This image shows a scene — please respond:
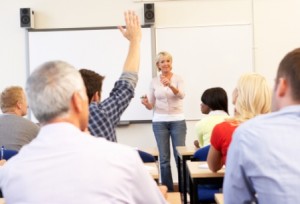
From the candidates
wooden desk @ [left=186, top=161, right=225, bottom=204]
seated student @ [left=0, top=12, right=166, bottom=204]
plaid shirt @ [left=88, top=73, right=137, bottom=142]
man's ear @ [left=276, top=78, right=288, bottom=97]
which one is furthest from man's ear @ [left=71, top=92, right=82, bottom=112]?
wooden desk @ [left=186, top=161, right=225, bottom=204]

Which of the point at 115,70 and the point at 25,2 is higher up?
the point at 25,2

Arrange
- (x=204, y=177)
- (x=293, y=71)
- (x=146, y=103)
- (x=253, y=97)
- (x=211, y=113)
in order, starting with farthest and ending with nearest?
(x=146, y=103) → (x=211, y=113) → (x=204, y=177) → (x=253, y=97) → (x=293, y=71)

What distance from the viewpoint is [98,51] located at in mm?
5988

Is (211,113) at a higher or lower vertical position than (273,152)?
lower

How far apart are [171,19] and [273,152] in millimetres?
4767

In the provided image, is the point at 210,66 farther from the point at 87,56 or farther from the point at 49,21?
the point at 49,21

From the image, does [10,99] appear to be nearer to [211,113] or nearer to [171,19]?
[211,113]

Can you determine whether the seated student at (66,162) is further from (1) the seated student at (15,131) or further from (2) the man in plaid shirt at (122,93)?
(1) the seated student at (15,131)

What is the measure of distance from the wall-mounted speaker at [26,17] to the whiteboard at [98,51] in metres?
0.12

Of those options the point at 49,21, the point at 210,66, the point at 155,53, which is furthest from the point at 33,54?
the point at 210,66

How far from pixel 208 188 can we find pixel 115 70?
3.10 metres

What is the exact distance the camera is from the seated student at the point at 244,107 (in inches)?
102

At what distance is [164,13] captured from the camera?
19.5 ft

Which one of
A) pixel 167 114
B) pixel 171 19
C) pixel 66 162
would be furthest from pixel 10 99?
pixel 171 19
